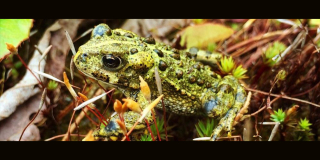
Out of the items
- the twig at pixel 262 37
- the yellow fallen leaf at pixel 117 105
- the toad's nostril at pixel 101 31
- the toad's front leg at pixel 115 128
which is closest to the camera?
the yellow fallen leaf at pixel 117 105

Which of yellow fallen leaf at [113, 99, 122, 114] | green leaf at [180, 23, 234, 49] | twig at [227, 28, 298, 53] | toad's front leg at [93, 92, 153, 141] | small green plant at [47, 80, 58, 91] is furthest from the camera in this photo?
twig at [227, 28, 298, 53]

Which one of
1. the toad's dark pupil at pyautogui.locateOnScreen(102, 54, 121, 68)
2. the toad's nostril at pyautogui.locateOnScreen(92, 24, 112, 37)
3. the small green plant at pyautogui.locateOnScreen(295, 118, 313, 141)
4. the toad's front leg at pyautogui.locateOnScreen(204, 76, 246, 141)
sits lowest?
the small green plant at pyautogui.locateOnScreen(295, 118, 313, 141)

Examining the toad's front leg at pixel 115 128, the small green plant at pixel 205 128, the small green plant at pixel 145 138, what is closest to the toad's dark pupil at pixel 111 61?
the toad's front leg at pixel 115 128

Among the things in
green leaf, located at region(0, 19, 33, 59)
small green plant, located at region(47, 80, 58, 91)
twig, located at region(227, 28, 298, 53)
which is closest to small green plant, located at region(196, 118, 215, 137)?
twig, located at region(227, 28, 298, 53)

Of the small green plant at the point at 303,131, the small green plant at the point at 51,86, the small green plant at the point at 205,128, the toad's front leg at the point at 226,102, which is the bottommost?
the small green plant at the point at 303,131

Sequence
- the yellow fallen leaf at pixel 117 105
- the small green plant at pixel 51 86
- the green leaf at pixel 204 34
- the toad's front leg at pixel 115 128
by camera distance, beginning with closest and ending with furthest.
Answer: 1. the yellow fallen leaf at pixel 117 105
2. the toad's front leg at pixel 115 128
3. the small green plant at pixel 51 86
4. the green leaf at pixel 204 34

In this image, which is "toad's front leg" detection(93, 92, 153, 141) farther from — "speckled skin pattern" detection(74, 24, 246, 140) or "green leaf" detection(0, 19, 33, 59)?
"green leaf" detection(0, 19, 33, 59)

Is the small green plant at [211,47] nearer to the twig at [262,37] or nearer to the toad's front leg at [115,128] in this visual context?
the twig at [262,37]
